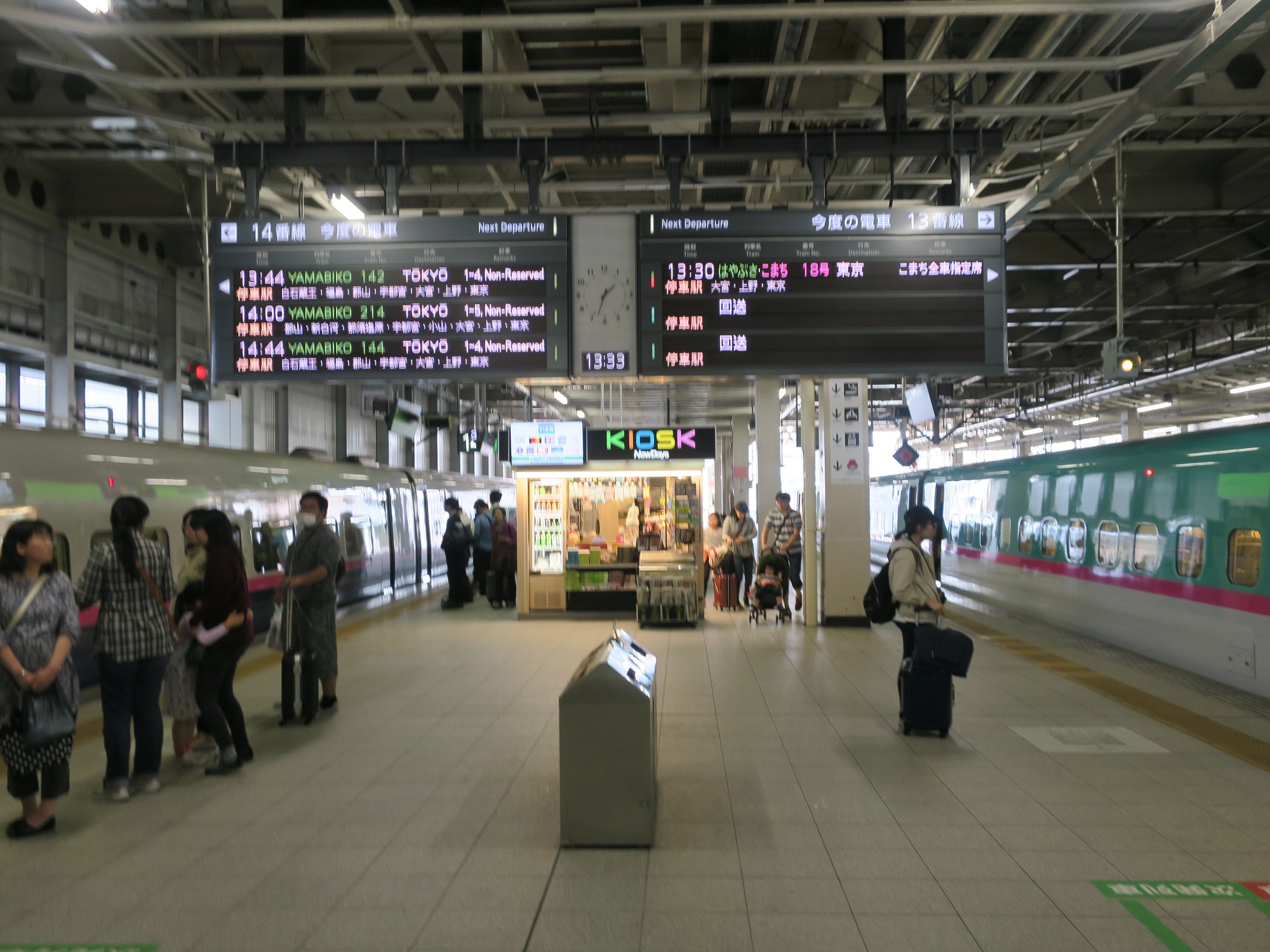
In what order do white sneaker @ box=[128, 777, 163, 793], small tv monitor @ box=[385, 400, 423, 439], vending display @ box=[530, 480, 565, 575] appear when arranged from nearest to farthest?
1. white sneaker @ box=[128, 777, 163, 793]
2. vending display @ box=[530, 480, 565, 575]
3. small tv monitor @ box=[385, 400, 423, 439]

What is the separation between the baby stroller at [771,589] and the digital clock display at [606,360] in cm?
703

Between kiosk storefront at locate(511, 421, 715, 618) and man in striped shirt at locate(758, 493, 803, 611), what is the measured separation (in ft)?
3.61

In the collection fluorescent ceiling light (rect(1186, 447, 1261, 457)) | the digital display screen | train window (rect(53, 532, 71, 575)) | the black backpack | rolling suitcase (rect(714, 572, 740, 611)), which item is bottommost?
rolling suitcase (rect(714, 572, 740, 611))

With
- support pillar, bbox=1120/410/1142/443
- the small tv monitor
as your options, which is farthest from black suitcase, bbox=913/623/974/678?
support pillar, bbox=1120/410/1142/443

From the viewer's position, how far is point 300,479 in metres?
13.6

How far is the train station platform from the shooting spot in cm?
375

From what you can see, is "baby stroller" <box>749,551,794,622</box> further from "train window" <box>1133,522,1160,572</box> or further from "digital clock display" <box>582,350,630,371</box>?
"digital clock display" <box>582,350,630,371</box>

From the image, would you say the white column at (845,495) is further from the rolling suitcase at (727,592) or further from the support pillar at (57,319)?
the support pillar at (57,319)

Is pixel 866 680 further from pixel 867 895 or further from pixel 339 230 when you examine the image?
pixel 339 230

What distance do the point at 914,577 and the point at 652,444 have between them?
7424 millimetres

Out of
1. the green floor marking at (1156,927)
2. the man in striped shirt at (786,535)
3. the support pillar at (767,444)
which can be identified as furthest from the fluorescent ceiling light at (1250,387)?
the green floor marking at (1156,927)

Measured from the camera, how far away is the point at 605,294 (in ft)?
22.2

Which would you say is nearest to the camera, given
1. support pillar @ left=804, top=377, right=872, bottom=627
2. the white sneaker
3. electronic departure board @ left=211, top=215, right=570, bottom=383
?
the white sneaker

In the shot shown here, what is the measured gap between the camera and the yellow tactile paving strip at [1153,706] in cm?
639
